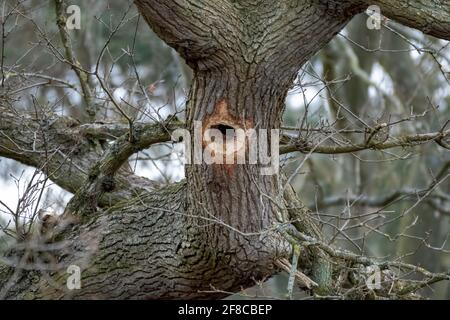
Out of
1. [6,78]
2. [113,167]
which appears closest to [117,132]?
[113,167]

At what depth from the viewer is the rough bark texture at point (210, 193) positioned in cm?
472

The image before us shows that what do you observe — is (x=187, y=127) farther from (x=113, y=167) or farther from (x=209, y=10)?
(x=113, y=167)

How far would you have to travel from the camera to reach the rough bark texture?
186 inches

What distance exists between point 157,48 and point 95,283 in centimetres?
820

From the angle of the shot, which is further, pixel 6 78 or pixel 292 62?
pixel 6 78

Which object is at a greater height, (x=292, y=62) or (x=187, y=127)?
(x=292, y=62)

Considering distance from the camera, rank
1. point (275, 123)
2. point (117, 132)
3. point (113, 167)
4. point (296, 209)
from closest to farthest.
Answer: point (275, 123), point (296, 209), point (113, 167), point (117, 132)

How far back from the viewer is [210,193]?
497 centimetres

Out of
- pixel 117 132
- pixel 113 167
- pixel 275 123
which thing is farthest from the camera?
pixel 117 132

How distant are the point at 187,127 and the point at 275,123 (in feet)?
1.81

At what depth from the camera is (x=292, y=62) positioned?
16.0 ft

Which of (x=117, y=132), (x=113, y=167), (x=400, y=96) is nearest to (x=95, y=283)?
(x=113, y=167)

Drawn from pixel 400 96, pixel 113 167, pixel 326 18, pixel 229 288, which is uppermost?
pixel 400 96

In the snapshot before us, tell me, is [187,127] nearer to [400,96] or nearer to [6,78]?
[6,78]
